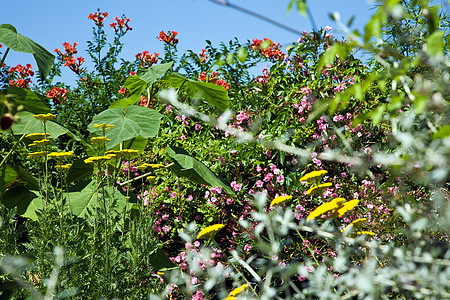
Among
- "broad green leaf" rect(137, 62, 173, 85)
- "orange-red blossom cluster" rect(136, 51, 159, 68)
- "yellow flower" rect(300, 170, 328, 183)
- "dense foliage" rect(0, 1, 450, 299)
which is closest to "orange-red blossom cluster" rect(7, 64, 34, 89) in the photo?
"dense foliage" rect(0, 1, 450, 299)

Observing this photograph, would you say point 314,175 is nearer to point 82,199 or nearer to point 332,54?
point 332,54

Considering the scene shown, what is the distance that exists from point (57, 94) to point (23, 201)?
6.63ft

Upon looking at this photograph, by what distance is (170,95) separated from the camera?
121 cm

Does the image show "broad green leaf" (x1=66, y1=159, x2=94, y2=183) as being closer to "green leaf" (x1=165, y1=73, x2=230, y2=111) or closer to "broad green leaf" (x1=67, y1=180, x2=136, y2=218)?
"broad green leaf" (x1=67, y1=180, x2=136, y2=218)

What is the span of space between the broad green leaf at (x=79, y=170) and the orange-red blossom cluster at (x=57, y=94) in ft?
5.84

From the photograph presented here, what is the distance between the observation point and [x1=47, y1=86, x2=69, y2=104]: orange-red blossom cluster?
15.0 ft

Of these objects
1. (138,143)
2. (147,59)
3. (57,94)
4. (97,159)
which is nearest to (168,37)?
(147,59)

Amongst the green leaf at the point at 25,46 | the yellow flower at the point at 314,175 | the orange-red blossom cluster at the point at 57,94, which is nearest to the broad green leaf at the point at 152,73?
the green leaf at the point at 25,46

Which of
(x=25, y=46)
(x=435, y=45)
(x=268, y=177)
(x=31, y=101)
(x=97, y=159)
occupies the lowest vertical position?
(x=435, y=45)

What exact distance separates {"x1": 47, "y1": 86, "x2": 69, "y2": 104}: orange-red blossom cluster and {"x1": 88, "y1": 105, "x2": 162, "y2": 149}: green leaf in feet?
6.27

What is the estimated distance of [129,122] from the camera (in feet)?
9.15

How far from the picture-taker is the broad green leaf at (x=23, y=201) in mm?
2768

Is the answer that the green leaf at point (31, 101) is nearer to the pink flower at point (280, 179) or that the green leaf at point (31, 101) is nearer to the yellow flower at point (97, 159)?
the yellow flower at point (97, 159)

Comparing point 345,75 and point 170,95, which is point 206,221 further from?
point 170,95
